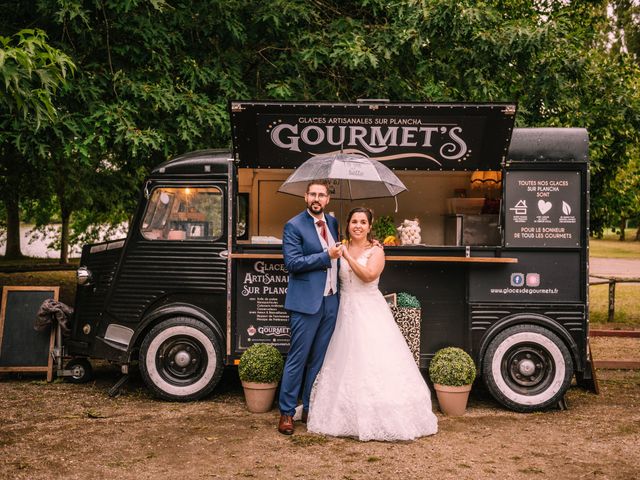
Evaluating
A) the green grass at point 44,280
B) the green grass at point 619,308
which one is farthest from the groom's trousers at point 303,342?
the green grass at point 44,280

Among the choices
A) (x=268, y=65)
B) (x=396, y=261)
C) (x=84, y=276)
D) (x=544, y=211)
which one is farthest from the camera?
(x=268, y=65)

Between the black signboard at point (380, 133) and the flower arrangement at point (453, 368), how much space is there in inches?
75.4

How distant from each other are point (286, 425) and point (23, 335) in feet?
12.6

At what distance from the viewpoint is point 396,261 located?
7391 mm

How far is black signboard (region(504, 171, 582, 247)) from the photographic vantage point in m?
7.23

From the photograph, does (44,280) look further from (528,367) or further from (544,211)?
(544,211)

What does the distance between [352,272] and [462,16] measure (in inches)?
180

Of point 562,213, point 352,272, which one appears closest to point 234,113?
point 352,272

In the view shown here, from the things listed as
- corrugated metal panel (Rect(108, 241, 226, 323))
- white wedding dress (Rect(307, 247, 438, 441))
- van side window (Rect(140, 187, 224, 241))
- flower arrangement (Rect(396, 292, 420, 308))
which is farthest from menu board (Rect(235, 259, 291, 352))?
flower arrangement (Rect(396, 292, 420, 308))

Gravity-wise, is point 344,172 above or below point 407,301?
above

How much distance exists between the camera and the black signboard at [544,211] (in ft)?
23.7

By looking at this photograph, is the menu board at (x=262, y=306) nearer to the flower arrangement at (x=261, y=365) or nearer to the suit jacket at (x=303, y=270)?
the flower arrangement at (x=261, y=365)

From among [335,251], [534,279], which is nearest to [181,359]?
[335,251]

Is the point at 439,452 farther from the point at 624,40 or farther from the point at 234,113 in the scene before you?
the point at 624,40
